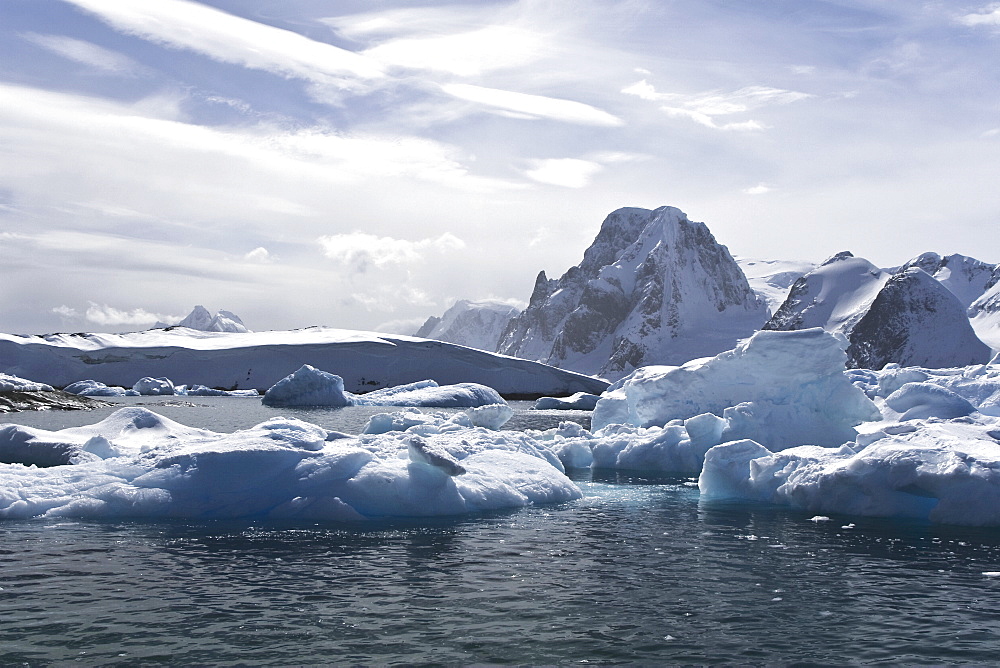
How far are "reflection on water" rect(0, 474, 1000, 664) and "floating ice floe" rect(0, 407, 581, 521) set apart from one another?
2.71 ft

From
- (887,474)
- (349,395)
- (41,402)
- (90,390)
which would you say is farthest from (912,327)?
(887,474)

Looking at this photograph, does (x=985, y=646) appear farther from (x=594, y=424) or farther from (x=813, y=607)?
(x=594, y=424)

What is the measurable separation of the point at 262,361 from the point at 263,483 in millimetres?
78353

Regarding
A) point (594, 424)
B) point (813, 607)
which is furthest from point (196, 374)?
point (813, 607)

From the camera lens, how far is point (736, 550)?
14844 mm

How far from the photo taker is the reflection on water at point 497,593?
367 inches

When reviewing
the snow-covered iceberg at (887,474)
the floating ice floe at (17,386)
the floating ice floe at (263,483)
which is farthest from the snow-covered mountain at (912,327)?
the floating ice floe at (263,483)

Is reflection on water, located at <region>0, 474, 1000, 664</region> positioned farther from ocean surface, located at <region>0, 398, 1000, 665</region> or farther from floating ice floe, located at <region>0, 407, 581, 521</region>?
floating ice floe, located at <region>0, 407, 581, 521</region>

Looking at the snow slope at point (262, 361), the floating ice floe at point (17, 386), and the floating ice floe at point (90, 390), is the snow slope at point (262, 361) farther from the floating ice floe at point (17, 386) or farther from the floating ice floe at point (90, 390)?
the floating ice floe at point (17, 386)

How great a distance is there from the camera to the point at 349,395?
76562mm

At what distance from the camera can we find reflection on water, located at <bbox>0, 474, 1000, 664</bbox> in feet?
30.6

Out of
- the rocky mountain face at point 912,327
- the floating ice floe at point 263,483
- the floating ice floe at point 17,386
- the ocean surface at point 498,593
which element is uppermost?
the rocky mountain face at point 912,327

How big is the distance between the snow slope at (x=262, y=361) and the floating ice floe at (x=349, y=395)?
11389 mm

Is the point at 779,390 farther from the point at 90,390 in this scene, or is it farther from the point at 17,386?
the point at 90,390
